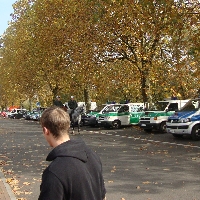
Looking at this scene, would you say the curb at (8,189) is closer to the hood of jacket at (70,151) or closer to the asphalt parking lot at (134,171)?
the asphalt parking lot at (134,171)

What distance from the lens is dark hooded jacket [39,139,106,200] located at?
2342 mm

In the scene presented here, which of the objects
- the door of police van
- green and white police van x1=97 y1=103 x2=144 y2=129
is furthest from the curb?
the door of police van

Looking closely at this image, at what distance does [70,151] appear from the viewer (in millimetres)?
2482

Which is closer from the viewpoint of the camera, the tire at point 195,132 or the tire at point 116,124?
the tire at point 195,132

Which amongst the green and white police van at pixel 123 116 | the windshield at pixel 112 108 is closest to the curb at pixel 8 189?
the green and white police van at pixel 123 116

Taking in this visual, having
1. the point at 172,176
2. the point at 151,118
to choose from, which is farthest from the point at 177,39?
the point at 172,176

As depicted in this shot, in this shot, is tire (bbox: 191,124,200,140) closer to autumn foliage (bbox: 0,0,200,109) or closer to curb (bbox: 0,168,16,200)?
autumn foliage (bbox: 0,0,200,109)

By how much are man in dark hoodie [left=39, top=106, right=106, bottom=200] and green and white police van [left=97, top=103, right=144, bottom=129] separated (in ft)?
81.2

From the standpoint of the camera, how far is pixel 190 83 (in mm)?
38219

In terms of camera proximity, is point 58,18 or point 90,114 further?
point 58,18

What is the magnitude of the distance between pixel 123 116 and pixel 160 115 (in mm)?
5528

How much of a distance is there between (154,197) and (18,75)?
4815 centimetres

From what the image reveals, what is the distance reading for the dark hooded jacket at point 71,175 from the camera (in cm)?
234

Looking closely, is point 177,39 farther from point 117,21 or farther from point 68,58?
point 68,58
